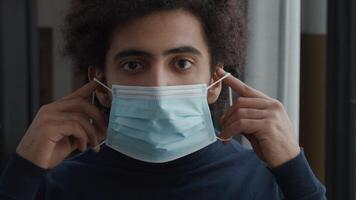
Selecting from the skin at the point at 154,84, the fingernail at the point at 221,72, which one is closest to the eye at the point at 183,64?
the skin at the point at 154,84

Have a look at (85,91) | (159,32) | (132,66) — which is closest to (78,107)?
(85,91)

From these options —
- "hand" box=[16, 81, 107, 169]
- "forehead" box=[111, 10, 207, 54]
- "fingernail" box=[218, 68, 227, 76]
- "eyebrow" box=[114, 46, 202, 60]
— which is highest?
"forehead" box=[111, 10, 207, 54]

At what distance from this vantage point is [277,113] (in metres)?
1.44

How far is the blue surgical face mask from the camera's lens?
4.73ft

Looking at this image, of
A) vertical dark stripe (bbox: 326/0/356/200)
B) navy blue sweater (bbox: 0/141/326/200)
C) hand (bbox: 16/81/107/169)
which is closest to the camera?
hand (bbox: 16/81/107/169)

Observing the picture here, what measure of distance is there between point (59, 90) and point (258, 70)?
1.29 m

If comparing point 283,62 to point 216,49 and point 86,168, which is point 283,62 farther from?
point 86,168

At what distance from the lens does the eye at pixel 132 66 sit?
1430 mm

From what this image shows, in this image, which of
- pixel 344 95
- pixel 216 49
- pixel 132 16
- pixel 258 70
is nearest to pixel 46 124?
pixel 132 16

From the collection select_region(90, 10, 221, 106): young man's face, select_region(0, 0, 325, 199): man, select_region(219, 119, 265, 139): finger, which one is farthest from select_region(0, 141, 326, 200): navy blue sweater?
select_region(90, 10, 221, 106): young man's face

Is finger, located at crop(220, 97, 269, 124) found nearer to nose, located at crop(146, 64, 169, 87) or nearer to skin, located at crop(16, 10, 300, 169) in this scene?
skin, located at crop(16, 10, 300, 169)

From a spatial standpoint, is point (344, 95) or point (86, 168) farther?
point (344, 95)

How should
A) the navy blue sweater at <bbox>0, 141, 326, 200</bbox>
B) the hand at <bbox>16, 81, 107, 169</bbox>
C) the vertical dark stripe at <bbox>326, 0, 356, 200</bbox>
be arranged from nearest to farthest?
the hand at <bbox>16, 81, 107, 169</bbox> < the navy blue sweater at <bbox>0, 141, 326, 200</bbox> < the vertical dark stripe at <bbox>326, 0, 356, 200</bbox>

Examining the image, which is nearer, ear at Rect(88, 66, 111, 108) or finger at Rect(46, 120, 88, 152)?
finger at Rect(46, 120, 88, 152)
